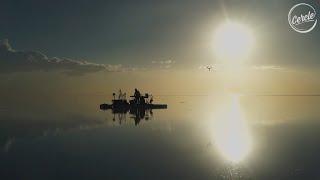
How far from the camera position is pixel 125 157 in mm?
68625

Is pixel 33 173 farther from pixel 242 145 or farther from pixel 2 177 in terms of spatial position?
pixel 242 145

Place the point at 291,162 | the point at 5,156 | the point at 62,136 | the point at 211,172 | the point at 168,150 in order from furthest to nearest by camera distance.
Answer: the point at 62,136, the point at 168,150, the point at 5,156, the point at 291,162, the point at 211,172

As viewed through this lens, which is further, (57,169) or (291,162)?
(291,162)

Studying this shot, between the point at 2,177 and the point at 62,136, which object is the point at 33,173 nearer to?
the point at 2,177

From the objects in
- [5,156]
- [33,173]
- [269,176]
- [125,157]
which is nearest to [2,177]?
[33,173]

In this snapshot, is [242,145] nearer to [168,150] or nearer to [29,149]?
[168,150]

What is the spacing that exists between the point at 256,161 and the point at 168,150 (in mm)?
20415

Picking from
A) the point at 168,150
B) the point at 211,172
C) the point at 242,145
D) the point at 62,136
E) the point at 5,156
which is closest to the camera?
the point at 211,172

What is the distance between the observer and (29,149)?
76812 mm

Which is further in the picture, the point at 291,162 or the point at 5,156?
the point at 5,156

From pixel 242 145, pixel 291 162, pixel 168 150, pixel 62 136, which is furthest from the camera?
pixel 62 136

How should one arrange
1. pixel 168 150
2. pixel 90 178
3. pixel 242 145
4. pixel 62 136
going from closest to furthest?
1. pixel 90 178
2. pixel 168 150
3. pixel 242 145
4. pixel 62 136

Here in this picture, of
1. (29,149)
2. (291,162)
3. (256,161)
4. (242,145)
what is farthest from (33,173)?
(242,145)

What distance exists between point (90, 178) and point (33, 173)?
31.5 ft
